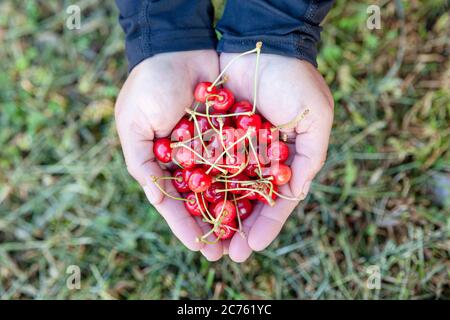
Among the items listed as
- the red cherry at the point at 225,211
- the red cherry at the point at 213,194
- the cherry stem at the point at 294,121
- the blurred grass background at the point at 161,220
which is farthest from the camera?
the blurred grass background at the point at 161,220

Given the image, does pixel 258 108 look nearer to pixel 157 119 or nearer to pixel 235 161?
pixel 235 161

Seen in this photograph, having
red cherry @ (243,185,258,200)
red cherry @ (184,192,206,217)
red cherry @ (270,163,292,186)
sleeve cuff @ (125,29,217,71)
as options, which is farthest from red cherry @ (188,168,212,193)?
sleeve cuff @ (125,29,217,71)

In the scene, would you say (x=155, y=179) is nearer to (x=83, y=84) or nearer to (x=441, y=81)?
(x=83, y=84)

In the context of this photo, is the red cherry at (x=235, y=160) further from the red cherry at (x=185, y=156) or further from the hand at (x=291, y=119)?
the hand at (x=291, y=119)

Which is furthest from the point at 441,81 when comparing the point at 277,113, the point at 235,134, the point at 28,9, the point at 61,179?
the point at 28,9

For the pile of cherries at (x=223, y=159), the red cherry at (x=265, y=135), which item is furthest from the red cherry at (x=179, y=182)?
the red cherry at (x=265, y=135)

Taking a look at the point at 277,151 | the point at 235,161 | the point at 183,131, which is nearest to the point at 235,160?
the point at 235,161

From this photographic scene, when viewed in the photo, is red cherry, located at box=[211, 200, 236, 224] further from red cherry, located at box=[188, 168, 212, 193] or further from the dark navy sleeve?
the dark navy sleeve
